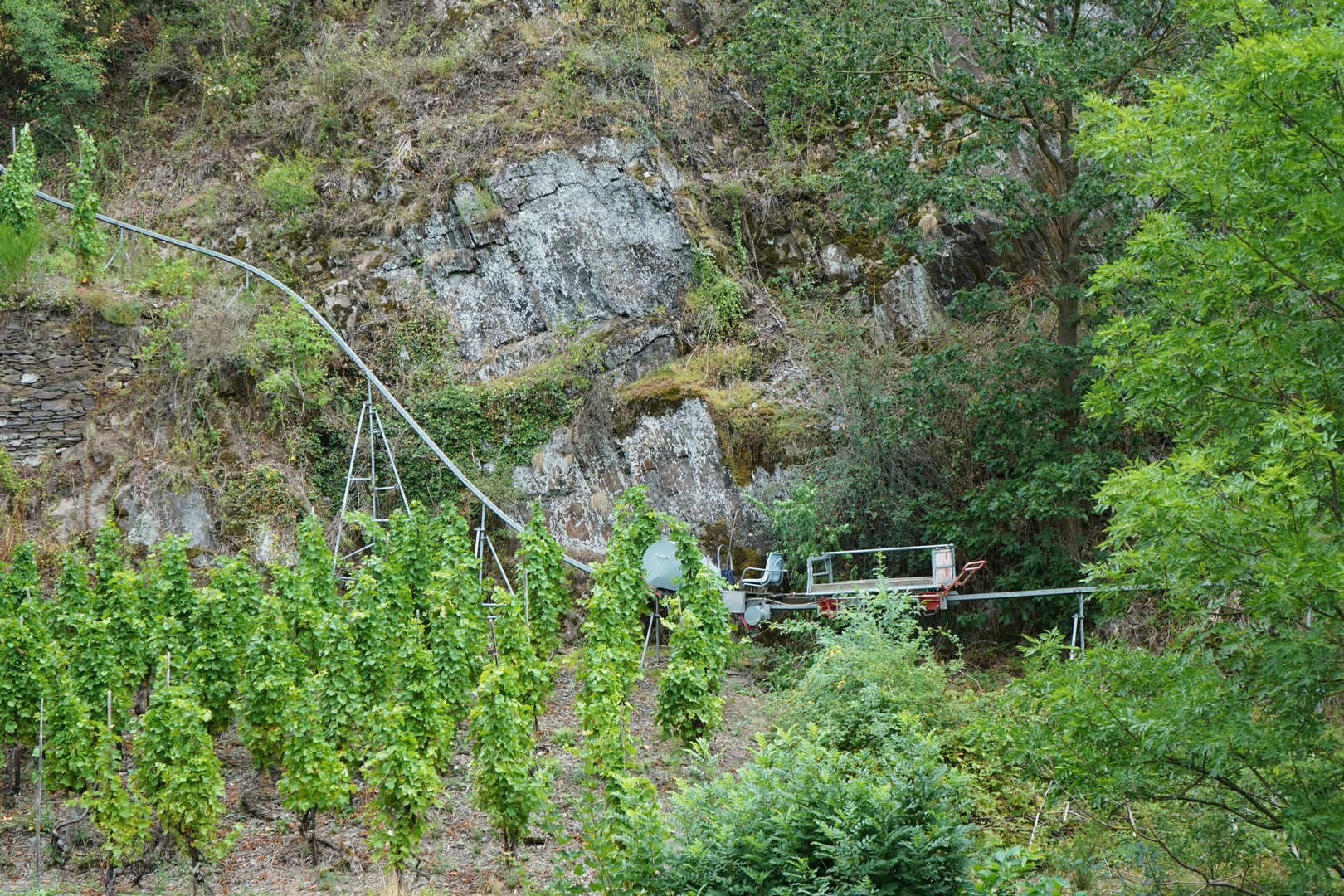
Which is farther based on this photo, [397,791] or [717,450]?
[717,450]

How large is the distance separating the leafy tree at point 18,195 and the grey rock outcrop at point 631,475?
24.7 feet

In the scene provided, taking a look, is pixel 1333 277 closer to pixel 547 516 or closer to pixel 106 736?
pixel 106 736

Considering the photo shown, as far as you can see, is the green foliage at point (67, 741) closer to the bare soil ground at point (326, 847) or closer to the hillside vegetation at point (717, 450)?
the hillside vegetation at point (717, 450)

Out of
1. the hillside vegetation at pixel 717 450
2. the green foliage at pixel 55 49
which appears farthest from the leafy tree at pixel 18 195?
the green foliage at pixel 55 49

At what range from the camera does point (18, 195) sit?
46.0 ft

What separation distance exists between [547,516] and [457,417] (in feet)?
6.10

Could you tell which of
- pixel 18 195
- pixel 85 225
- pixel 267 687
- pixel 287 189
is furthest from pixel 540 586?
pixel 18 195

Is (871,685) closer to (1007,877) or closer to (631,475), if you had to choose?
(1007,877)

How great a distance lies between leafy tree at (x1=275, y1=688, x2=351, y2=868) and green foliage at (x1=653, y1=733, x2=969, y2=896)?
9.53ft

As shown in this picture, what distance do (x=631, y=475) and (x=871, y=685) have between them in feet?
18.9

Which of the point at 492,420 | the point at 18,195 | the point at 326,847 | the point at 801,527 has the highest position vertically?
the point at 18,195

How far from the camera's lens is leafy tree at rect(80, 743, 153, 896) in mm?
6918

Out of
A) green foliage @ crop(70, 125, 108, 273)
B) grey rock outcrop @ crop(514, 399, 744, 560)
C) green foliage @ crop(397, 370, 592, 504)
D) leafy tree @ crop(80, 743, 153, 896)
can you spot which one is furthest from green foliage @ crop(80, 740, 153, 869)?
green foliage @ crop(70, 125, 108, 273)

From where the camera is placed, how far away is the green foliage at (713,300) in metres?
14.7
